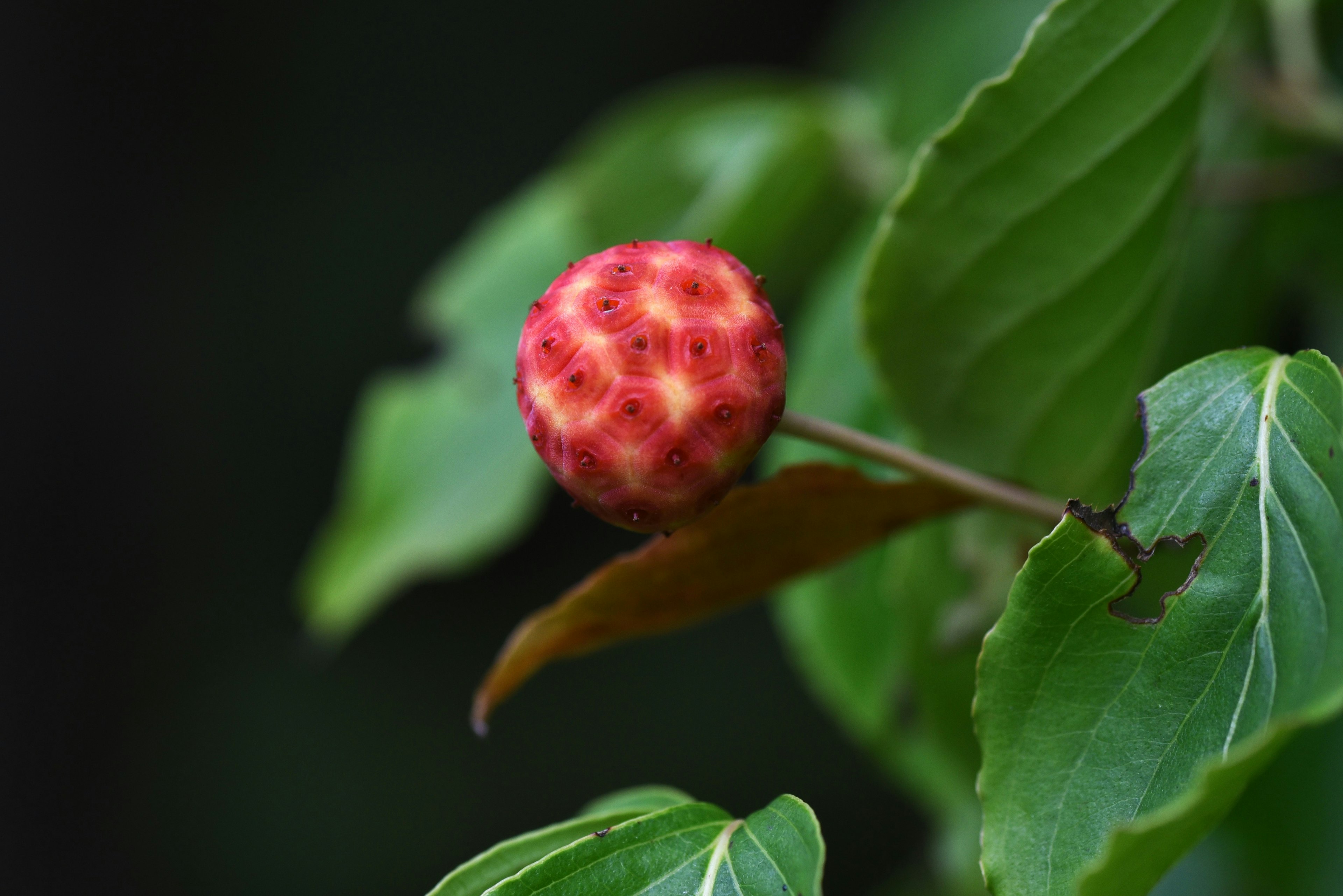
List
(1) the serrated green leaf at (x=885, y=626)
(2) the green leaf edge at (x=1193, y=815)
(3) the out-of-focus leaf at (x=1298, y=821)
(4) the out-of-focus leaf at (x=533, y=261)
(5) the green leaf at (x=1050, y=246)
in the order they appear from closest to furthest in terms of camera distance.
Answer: (2) the green leaf edge at (x=1193, y=815), (5) the green leaf at (x=1050, y=246), (1) the serrated green leaf at (x=885, y=626), (3) the out-of-focus leaf at (x=1298, y=821), (4) the out-of-focus leaf at (x=533, y=261)

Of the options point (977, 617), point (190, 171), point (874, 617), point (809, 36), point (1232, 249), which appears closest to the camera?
point (977, 617)

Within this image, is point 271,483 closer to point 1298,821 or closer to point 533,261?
point 533,261

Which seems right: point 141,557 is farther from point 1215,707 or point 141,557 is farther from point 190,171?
point 1215,707

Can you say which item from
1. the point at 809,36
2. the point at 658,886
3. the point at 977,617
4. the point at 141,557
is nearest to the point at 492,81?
the point at 809,36

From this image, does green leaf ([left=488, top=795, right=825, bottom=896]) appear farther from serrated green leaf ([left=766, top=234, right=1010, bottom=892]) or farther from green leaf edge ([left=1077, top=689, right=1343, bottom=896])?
serrated green leaf ([left=766, top=234, right=1010, bottom=892])

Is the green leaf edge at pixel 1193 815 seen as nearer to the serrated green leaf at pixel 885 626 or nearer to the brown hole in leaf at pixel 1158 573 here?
the brown hole in leaf at pixel 1158 573

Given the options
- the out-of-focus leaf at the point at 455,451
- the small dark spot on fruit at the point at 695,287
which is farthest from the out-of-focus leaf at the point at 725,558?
the out-of-focus leaf at the point at 455,451

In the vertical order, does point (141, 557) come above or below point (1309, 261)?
below
